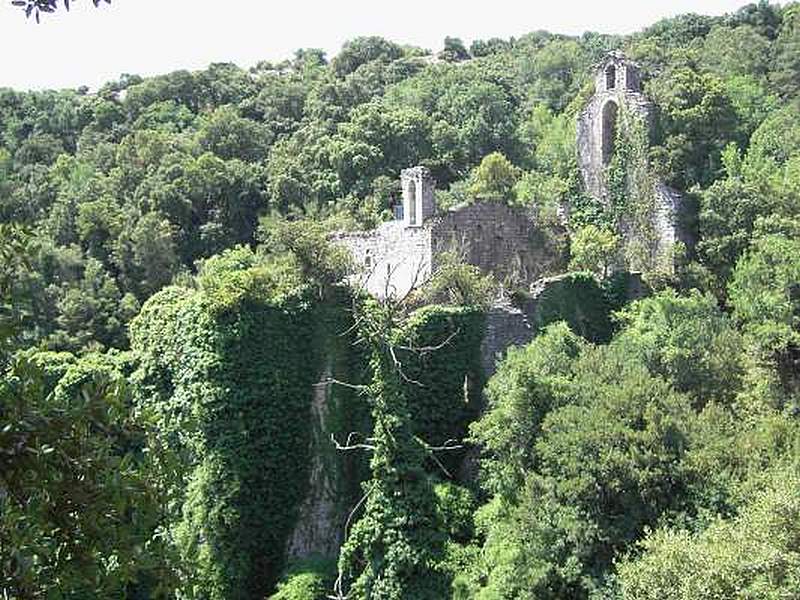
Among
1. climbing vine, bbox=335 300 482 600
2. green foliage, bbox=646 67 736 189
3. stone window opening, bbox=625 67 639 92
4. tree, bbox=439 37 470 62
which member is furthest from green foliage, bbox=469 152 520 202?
tree, bbox=439 37 470 62

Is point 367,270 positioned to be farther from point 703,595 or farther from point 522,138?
point 522,138

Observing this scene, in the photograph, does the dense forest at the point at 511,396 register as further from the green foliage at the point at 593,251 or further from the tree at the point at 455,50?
the tree at the point at 455,50

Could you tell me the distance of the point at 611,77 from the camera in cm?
2825

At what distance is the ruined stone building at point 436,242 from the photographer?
→ 23.4 m

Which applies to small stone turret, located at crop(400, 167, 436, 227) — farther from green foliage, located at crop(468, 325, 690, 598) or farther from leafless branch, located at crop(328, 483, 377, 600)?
leafless branch, located at crop(328, 483, 377, 600)

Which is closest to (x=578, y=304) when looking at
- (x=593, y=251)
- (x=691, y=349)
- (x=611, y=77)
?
(x=593, y=251)

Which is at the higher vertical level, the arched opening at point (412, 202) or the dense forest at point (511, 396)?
the arched opening at point (412, 202)

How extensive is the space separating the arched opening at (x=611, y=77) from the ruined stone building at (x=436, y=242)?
188 inches

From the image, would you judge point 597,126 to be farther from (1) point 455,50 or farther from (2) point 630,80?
(1) point 455,50

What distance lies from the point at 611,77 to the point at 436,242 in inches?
310

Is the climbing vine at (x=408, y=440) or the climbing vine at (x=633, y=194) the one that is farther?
the climbing vine at (x=633, y=194)

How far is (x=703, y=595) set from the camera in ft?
50.1

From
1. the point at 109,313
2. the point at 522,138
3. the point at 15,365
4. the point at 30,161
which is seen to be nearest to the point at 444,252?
the point at 109,313

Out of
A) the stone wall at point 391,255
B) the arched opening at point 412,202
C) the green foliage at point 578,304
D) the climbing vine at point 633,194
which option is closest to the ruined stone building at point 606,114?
the climbing vine at point 633,194
